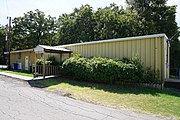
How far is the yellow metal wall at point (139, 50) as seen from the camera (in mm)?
11781

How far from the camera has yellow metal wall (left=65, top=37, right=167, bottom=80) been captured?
11.8m

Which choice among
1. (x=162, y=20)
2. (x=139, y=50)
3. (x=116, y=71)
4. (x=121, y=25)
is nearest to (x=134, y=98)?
(x=116, y=71)

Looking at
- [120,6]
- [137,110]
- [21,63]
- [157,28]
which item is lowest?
[137,110]

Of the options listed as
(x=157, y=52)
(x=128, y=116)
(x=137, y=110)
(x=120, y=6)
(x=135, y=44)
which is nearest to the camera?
(x=128, y=116)

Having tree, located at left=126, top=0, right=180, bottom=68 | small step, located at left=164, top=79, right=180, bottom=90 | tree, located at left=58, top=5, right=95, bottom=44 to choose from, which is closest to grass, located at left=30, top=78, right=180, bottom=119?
small step, located at left=164, top=79, right=180, bottom=90

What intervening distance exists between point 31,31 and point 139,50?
29.3m

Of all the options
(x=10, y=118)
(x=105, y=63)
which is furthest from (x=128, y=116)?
(x=105, y=63)

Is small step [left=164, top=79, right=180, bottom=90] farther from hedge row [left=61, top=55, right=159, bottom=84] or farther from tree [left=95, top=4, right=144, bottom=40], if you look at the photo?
tree [left=95, top=4, right=144, bottom=40]

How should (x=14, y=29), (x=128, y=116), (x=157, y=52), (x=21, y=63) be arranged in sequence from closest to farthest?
(x=128, y=116)
(x=157, y=52)
(x=21, y=63)
(x=14, y=29)

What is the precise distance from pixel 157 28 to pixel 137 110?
2037cm

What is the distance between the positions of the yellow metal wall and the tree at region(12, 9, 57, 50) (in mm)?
24582

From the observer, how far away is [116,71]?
1177cm

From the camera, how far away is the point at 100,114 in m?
6.31

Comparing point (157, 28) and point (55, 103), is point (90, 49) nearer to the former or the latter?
point (55, 103)
